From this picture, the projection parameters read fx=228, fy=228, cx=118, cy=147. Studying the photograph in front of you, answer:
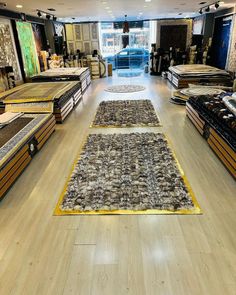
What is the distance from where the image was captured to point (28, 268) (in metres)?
1.73

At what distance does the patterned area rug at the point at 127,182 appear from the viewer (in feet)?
7.48

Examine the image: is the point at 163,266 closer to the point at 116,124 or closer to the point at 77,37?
the point at 116,124

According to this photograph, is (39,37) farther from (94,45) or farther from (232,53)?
(232,53)

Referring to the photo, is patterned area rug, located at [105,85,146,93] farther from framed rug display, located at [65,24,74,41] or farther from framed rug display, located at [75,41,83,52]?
framed rug display, located at [65,24,74,41]

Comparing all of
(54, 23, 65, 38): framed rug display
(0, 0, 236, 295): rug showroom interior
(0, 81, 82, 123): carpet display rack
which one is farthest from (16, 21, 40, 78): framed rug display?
(0, 81, 82, 123): carpet display rack

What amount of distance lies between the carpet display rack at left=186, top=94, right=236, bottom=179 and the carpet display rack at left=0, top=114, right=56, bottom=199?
8.60ft

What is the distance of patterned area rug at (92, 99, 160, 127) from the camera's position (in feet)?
15.0

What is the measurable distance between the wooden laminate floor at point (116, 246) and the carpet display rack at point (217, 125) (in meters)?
0.23

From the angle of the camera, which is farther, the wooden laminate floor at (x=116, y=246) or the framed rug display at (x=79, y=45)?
the framed rug display at (x=79, y=45)

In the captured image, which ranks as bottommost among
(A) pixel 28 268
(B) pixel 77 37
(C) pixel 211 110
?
(A) pixel 28 268

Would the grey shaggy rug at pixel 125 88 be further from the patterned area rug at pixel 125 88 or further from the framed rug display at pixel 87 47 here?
the framed rug display at pixel 87 47

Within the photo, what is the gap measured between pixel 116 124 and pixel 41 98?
1.64 meters

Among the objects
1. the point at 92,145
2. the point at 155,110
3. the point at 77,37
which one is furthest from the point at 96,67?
the point at 92,145

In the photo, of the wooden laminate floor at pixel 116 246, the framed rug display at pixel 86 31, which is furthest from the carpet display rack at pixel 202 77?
the framed rug display at pixel 86 31
